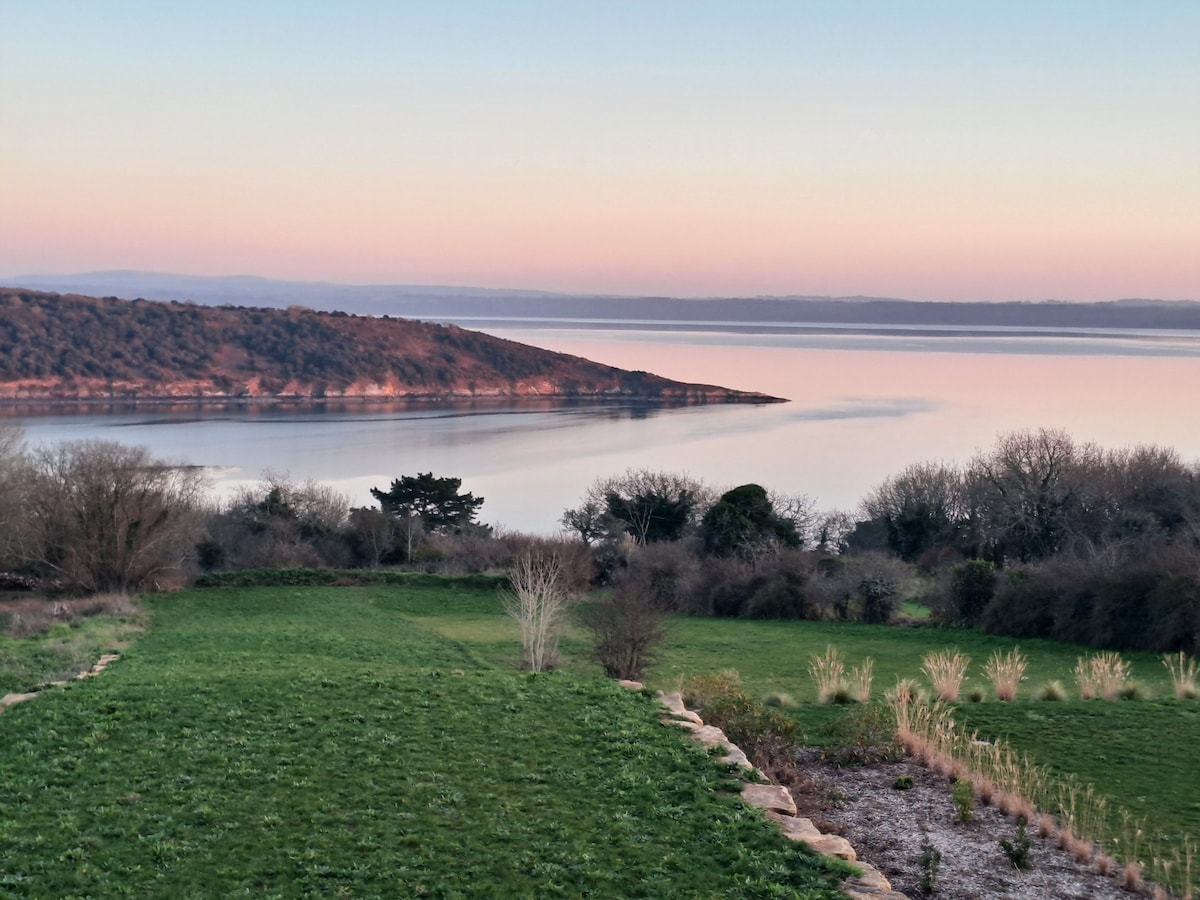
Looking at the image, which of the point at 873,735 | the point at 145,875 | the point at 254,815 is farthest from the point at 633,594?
the point at 145,875

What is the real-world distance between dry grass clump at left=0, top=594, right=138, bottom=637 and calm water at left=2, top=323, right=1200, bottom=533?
23.0 metres

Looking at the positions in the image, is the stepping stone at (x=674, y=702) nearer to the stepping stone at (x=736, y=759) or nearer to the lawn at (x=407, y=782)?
the lawn at (x=407, y=782)

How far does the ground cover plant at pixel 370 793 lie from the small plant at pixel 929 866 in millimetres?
822

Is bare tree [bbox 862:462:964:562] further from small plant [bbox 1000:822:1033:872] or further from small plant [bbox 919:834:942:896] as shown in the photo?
small plant [bbox 919:834:942:896]

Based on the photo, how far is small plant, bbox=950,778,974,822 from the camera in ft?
26.9

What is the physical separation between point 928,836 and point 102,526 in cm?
2355

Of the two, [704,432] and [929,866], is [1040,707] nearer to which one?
[929,866]

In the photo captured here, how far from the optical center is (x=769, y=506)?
33.7 metres

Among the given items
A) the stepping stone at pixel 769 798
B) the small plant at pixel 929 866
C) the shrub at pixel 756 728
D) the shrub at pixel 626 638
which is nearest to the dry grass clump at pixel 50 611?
the shrub at pixel 626 638

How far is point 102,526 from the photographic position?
25812 millimetres

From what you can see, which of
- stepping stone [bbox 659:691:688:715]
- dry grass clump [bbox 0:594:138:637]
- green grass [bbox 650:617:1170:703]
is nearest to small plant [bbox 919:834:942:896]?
stepping stone [bbox 659:691:688:715]

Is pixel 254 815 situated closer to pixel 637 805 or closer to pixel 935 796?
pixel 637 805

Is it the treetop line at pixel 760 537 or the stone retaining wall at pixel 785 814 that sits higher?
the stone retaining wall at pixel 785 814

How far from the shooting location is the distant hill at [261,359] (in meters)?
88.9
